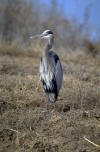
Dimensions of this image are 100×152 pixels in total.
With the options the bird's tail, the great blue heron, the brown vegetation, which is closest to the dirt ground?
the brown vegetation

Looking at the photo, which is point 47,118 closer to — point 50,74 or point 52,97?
point 52,97

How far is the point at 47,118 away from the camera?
417 cm

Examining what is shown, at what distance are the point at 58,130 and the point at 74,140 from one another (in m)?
0.31

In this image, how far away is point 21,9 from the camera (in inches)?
468

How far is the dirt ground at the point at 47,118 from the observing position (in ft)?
11.5

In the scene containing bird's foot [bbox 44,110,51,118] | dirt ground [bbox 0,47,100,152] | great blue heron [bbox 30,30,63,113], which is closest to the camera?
dirt ground [bbox 0,47,100,152]

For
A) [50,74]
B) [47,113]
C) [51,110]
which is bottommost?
[51,110]

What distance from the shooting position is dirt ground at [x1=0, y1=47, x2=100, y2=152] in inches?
138

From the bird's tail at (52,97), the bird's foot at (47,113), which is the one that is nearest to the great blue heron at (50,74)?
the bird's tail at (52,97)

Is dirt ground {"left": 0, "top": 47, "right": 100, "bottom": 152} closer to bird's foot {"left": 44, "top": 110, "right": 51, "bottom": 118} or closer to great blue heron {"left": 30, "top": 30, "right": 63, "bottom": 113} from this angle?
bird's foot {"left": 44, "top": 110, "right": 51, "bottom": 118}

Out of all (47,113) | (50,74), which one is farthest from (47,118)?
(50,74)

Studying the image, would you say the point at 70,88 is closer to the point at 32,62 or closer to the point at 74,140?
the point at 74,140

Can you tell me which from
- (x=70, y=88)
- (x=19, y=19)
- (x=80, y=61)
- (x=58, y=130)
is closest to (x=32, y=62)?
(x=80, y=61)

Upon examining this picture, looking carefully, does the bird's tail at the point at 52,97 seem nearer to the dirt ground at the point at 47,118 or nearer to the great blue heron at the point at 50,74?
the great blue heron at the point at 50,74
